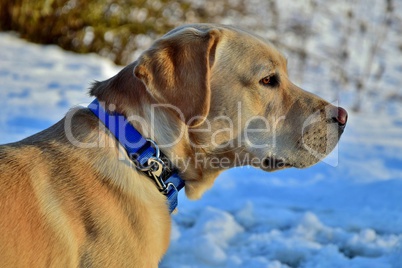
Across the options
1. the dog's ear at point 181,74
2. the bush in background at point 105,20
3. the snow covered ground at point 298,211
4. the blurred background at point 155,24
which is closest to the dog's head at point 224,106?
the dog's ear at point 181,74

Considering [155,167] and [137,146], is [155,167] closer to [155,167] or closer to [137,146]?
[155,167]

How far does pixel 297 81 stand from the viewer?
35.8 feet

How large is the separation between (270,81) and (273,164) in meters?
0.46

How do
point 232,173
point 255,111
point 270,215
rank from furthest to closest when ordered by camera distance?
point 232,173 < point 270,215 < point 255,111

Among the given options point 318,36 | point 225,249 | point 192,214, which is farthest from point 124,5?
point 225,249

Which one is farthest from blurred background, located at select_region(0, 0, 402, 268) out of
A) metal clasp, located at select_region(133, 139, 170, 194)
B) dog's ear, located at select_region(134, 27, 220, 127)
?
dog's ear, located at select_region(134, 27, 220, 127)

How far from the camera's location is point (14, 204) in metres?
2.69

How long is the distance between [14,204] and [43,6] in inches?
361

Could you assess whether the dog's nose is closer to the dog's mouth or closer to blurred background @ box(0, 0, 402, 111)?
the dog's mouth

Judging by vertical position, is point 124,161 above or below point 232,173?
above

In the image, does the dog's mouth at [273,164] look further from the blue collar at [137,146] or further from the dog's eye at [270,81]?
the blue collar at [137,146]

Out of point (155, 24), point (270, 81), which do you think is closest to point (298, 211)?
point (270, 81)

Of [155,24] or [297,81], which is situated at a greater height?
[155,24]

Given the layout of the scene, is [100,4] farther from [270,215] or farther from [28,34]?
[270,215]
